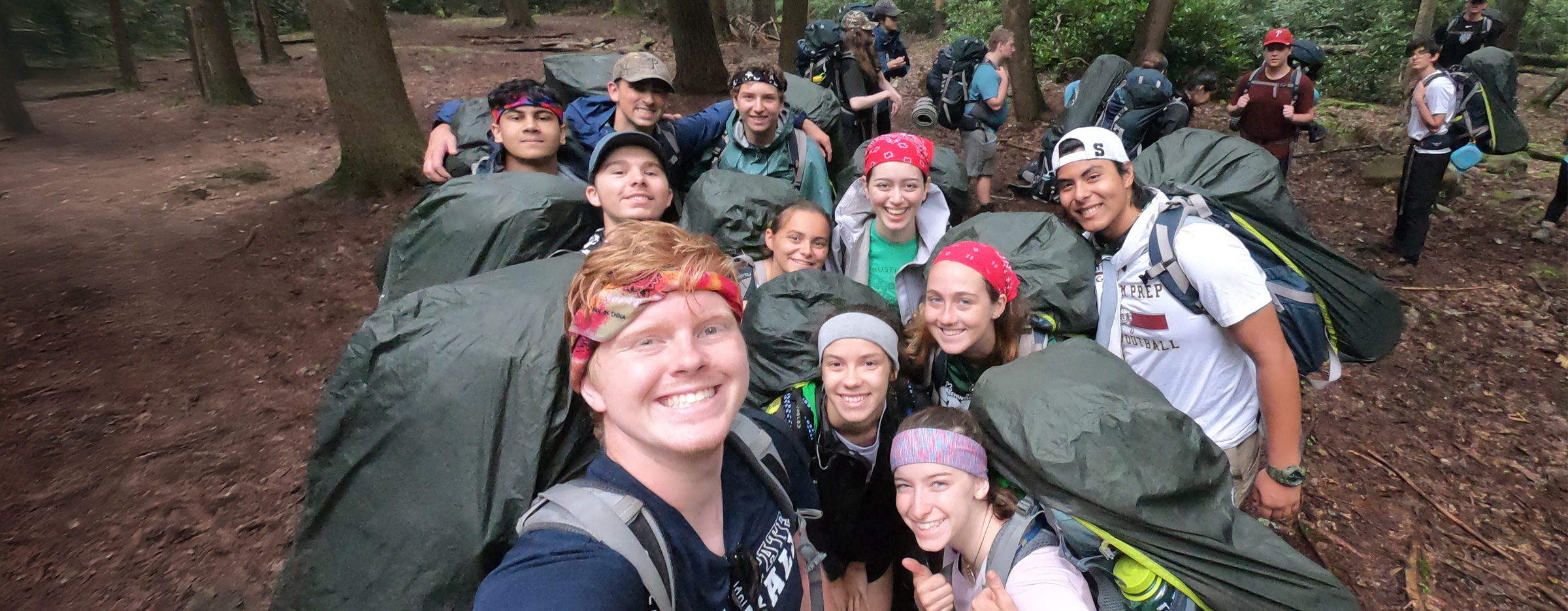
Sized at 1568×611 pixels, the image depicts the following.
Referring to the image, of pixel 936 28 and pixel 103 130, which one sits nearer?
pixel 103 130

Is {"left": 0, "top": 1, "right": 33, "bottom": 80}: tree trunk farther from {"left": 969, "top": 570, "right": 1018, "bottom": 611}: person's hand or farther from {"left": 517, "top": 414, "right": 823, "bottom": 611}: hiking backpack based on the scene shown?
{"left": 969, "top": 570, "right": 1018, "bottom": 611}: person's hand

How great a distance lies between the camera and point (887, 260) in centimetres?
A: 348

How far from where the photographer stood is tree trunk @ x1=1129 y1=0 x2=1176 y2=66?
32.1 feet

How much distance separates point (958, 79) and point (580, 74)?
4.17 metres

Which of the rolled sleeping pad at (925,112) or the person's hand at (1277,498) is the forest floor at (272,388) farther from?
the rolled sleeping pad at (925,112)

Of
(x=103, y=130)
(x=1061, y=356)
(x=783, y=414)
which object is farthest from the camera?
(x=103, y=130)

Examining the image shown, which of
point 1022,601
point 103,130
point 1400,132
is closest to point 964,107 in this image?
point 1022,601

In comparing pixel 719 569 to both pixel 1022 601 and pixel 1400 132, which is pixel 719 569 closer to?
pixel 1022 601

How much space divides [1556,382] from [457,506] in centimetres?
732

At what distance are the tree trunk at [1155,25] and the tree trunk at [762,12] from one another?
34.9ft

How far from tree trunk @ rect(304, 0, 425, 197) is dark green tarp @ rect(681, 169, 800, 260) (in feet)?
18.8

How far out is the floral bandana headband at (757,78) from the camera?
13.1 ft

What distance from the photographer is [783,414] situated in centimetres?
257

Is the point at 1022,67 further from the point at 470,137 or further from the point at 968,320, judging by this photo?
the point at 968,320
